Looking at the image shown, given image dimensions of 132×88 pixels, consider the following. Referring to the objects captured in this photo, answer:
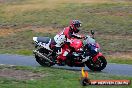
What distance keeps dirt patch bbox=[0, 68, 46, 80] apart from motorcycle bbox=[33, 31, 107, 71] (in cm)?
324

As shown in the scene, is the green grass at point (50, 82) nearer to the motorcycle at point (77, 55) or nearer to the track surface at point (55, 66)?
the motorcycle at point (77, 55)

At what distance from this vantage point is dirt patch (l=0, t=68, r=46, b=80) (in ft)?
49.3

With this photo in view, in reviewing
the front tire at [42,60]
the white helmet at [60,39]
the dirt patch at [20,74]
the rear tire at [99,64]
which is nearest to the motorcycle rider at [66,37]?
the white helmet at [60,39]

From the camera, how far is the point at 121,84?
45.3 ft

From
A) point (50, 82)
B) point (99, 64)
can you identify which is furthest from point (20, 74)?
point (99, 64)

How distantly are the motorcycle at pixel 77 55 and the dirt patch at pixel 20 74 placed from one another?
324 cm

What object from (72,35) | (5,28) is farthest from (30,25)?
(72,35)

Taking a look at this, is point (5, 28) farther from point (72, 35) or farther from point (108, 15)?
point (72, 35)

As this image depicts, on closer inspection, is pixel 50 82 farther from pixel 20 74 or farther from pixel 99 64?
pixel 99 64

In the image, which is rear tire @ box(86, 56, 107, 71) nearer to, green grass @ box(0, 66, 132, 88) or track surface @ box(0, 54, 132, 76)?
track surface @ box(0, 54, 132, 76)

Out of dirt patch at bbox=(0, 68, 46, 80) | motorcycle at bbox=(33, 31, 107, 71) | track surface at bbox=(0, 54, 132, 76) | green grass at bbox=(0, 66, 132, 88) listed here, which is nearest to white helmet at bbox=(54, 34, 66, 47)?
motorcycle at bbox=(33, 31, 107, 71)

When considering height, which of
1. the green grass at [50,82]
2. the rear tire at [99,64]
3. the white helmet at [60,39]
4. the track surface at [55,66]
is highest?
the white helmet at [60,39]

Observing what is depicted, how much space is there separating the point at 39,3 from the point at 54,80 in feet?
100

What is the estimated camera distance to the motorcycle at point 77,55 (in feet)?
61.9
